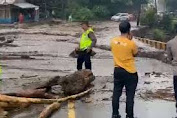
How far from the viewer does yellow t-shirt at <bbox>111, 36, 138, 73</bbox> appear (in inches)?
281

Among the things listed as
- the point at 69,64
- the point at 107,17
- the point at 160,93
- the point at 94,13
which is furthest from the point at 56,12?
the point at 160,93

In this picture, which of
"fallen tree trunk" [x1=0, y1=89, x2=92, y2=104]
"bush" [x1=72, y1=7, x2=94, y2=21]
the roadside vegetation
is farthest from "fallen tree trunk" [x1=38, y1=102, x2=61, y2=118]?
"bush" [x1=72, y1=7, x2=94, y2=21]

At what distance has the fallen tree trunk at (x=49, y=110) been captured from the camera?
7.28m

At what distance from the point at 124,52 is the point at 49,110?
1728 millimetres

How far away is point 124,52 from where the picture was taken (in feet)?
23.6

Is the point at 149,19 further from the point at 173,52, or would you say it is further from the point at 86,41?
the point at 173,52

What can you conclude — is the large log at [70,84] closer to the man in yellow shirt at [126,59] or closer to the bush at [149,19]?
the man in yellow shirt at [126,59]

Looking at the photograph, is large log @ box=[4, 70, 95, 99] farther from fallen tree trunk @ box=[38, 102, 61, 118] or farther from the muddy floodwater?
A: fallen tree trunk @ box=[38, 102, 61, 118]

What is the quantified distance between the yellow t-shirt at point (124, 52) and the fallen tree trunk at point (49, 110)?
1.48 m

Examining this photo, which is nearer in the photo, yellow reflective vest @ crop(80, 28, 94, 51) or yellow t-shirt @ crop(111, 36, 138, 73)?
yellow t-shirt @ crop(111, 36, 138, 73)

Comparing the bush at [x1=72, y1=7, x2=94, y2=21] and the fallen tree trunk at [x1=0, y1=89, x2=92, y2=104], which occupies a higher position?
the fallen tree trunk at [x1=0, y1=89, x2=92, y2=104]

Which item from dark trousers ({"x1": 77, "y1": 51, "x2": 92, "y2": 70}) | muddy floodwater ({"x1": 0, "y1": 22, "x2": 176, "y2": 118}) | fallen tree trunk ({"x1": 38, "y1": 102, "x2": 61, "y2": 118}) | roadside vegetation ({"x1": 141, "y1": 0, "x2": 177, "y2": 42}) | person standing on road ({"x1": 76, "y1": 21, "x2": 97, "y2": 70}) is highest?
person standing on road ({"x1": 76, "y1": 21, "x2": 97, "y2": 70})

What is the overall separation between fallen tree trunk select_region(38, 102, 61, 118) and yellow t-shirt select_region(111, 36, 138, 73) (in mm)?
1478

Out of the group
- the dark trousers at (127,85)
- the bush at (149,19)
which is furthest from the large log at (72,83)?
the bush at (149,19)
